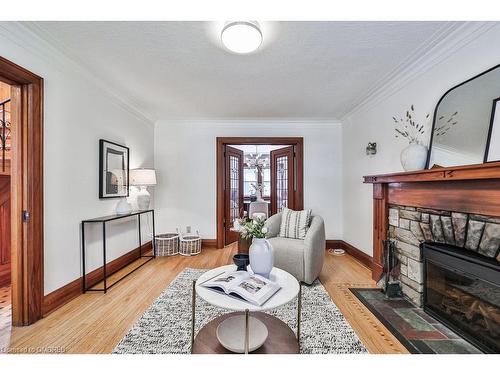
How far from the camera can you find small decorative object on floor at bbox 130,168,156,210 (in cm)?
323

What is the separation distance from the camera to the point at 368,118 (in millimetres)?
3195

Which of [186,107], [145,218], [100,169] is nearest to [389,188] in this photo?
[186,107]

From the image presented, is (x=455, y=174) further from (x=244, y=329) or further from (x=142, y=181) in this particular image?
(x=142, y=181)

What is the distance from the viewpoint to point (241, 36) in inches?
65.7

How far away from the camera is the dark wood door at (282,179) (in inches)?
172

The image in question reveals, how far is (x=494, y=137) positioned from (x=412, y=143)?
2.19ft

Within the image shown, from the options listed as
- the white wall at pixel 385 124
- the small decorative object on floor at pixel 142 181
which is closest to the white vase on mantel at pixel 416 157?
the white wall at pixel 385 124

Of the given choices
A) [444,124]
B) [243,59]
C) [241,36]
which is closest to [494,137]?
[444,124]

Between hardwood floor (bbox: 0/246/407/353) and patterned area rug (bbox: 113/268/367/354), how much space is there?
0.30 feet

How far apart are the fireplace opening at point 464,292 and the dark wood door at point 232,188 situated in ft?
9.90

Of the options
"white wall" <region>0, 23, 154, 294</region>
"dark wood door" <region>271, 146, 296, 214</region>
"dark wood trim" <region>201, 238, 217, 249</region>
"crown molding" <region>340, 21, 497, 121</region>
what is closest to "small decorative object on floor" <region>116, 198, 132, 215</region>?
"white wall" <region>0, 23, 154, 294</region>

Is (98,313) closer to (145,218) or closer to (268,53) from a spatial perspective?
(145,218)

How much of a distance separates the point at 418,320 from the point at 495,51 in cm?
210
